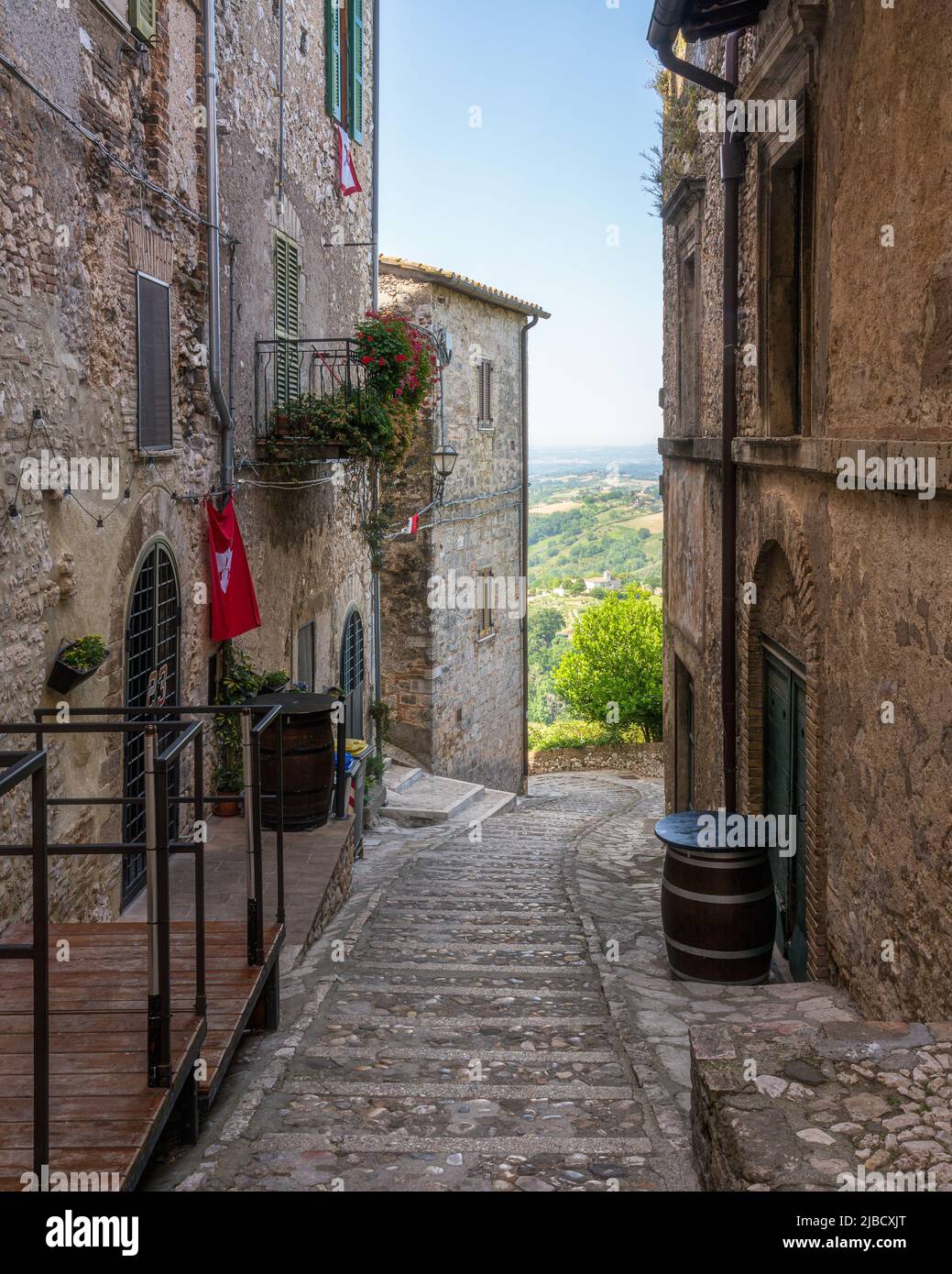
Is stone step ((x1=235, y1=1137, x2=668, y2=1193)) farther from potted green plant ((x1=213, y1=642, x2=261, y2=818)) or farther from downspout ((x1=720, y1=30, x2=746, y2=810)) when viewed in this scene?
potted green plant ((x1=213, y1=642, x2=261, y2=818))

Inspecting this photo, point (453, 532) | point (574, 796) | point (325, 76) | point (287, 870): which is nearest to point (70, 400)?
point (287, 870)

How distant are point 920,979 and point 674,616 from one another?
7.98 m

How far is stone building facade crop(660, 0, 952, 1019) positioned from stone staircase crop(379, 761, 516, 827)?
6.57m

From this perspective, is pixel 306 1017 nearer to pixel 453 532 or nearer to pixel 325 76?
pixel 325 76

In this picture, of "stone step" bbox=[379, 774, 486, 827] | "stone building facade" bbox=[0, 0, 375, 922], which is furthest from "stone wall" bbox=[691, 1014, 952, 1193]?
"stone step" bbox=[379, 774, 486, 827]

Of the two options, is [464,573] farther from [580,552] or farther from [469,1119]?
[580,552]

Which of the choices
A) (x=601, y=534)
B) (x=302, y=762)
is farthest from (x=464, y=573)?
(x=601, y=534)

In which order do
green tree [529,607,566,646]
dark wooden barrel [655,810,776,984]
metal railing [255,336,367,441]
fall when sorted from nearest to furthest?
dark wooden barrel [655,810,776,984] → metal railing [255,336,367,441] → green tree [529,607,566,646]

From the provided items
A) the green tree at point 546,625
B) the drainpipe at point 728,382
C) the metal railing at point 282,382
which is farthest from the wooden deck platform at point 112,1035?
the green tree at point 546,625

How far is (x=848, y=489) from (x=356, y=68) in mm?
11298

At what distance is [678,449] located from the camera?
11.5 metres

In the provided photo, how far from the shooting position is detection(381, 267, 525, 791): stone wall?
18.4 metres

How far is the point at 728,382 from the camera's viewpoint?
879 cm

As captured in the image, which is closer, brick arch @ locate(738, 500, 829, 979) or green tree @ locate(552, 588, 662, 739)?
brick arch @ locate(738, 500, 829, 979)
